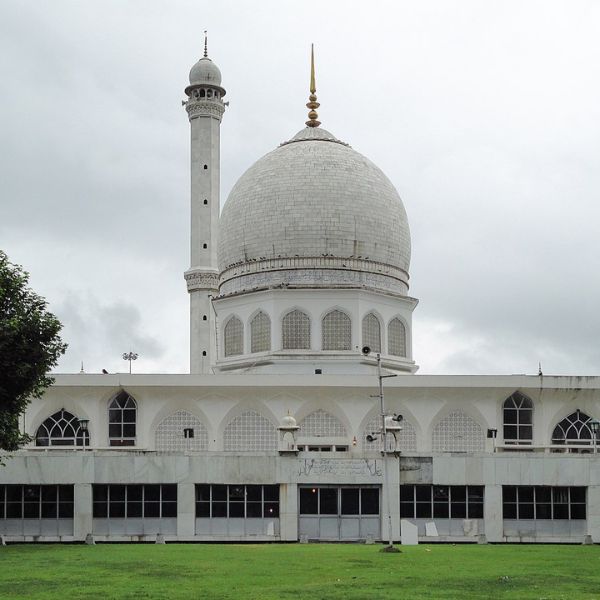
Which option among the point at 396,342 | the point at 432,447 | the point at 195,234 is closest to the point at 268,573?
the point at 432,447

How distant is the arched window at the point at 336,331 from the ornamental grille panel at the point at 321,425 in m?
3.49

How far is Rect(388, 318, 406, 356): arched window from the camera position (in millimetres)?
52812

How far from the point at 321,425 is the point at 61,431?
36.3 feet

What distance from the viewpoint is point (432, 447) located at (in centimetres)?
4875

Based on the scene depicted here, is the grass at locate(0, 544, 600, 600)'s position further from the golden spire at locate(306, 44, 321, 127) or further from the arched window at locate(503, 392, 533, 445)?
the golden spire at locate(306, 44, 321, 127)

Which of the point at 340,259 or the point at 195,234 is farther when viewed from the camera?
the point at 195,234

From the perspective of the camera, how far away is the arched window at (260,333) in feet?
169

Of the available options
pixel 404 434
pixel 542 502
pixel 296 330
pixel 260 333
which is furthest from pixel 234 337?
pixel 542 502

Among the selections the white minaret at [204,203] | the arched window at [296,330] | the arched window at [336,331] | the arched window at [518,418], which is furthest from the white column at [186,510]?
the white minaret at [204,203]

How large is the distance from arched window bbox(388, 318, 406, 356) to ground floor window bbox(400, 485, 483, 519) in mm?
12197

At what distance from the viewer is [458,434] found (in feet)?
161

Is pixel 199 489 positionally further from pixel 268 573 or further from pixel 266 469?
pixel 268 573

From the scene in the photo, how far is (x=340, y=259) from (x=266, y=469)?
601 inches

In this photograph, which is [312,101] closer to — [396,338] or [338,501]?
[396,338]
